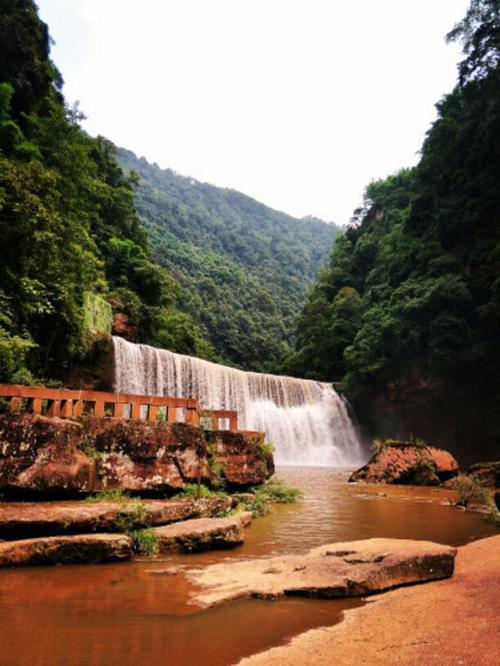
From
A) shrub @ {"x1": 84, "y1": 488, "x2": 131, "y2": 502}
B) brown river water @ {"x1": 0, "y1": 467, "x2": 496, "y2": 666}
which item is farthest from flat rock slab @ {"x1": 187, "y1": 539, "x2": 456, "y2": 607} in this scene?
shrub @ {"x1": 84, "y1": 488, "x2": 131, "y2": 502}

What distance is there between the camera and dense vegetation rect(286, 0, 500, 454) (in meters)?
25.4

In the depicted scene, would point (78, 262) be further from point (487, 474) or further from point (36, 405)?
point (487, 474)

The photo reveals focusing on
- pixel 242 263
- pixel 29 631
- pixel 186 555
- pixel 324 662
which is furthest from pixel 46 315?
pixel 242 263

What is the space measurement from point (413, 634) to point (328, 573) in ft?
3.96

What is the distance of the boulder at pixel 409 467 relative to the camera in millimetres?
14445

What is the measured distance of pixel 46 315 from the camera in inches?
583

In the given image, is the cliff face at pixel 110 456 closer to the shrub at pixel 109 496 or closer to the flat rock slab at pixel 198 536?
the shrub at pixel 109 496

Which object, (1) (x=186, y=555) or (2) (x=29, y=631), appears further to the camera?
(1) (x=186, y=555)

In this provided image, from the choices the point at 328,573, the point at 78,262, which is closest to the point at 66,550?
the point at 328,573

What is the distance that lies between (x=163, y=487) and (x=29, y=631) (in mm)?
4342

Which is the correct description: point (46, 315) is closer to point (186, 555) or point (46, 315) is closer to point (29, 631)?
point (186, 555)

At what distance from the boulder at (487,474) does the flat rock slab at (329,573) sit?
8.41 metres


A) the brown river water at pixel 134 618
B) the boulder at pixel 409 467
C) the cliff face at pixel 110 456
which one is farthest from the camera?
the boulder at pixel 409 467

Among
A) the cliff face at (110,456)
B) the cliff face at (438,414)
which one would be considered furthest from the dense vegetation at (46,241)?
the cliff face at (438,414)
